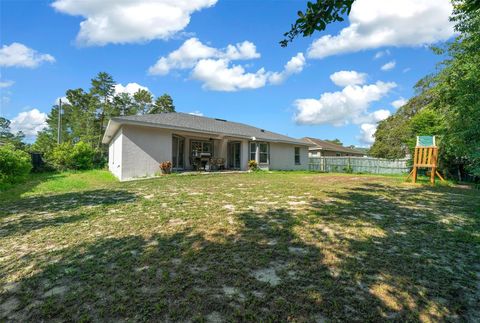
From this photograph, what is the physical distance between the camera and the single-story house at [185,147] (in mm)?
11609

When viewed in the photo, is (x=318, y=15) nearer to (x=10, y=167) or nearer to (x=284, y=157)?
(x=10, y=167)

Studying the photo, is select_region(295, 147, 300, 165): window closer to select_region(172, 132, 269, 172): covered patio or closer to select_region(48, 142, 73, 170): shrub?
select_region(172, 132, 269, 172): covered patio

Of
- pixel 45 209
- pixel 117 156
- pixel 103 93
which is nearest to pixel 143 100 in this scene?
pixel 103 93

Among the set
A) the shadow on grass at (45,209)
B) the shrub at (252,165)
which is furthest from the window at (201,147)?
the shadow on grass at (45,209)

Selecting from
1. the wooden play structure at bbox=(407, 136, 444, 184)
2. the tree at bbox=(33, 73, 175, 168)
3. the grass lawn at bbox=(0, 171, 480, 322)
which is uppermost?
the tree at bbox=(33, 73, 175, 168)

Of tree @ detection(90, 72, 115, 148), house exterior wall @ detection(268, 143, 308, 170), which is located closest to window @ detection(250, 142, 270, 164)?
house exterior wall @ detection(268, 143, 308, 170)

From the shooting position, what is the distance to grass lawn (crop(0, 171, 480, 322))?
1.92 metres

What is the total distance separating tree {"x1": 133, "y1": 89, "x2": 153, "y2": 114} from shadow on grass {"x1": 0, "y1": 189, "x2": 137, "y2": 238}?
31658 mm

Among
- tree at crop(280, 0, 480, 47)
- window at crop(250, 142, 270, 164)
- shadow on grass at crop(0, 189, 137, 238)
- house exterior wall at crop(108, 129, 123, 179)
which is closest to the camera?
tree at crop(280, 0, 480, 47)

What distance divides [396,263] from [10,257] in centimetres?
442

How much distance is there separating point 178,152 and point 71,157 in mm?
7492

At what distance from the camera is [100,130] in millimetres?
30297

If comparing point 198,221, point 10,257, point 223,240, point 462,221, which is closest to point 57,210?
point 10,257

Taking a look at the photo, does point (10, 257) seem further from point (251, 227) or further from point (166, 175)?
point (166, 175)
